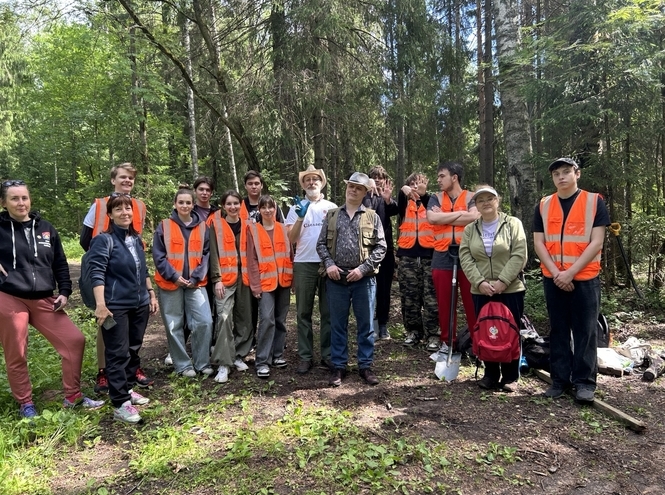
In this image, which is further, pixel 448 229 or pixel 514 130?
pixel 514 130

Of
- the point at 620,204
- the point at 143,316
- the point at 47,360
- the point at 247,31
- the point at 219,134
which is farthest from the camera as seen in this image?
the point at 219,134

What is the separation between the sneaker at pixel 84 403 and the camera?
4082 mm

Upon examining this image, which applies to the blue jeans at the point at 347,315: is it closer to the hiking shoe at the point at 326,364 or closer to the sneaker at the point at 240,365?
the hiking shoe at the point at 326,364

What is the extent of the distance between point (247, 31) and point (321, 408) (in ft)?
26.7

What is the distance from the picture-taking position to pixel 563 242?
157 inches

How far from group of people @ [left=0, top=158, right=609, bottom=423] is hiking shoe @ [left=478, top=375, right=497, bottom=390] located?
0.04ft

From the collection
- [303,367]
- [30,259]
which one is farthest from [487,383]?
[30,259]

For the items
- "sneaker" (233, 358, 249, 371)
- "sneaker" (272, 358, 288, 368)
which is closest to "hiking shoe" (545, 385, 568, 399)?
"sneaker" (272, 358, 288, 368)

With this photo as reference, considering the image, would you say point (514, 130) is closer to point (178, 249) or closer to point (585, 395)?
point (585, 395)

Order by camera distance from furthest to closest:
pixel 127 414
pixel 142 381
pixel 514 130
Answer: pixel 514 130, pixel 142 381, pixel 127 414

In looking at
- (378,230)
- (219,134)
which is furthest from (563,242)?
(219,134)

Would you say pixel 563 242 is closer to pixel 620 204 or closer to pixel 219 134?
pixel 620 204

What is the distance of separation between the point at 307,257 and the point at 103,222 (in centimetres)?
214

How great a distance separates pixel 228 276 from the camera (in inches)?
191
